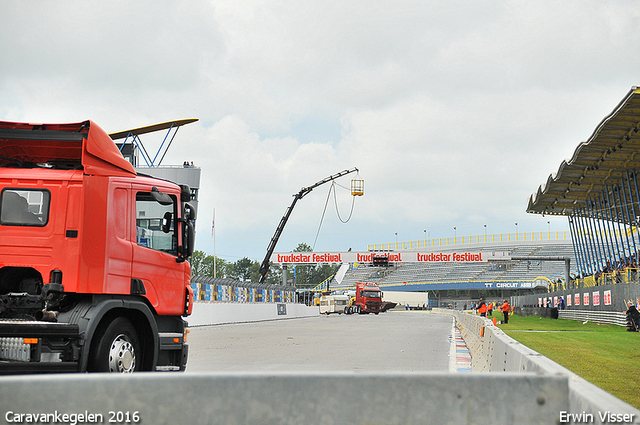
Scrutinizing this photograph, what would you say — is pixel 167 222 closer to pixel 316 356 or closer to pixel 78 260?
pixel 78 260

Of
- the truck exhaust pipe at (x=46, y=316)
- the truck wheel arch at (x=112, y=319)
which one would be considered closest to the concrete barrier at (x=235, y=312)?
the truck wheel arch at (x=112, y=319)

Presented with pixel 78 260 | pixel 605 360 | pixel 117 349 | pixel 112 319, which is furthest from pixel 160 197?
pixel 605 360

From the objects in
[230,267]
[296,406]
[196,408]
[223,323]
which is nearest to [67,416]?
[196,408]

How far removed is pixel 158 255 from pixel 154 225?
44 cm

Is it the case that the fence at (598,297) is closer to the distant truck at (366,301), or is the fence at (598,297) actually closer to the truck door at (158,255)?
the distant truck at (366,301)

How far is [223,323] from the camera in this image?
3412 cm

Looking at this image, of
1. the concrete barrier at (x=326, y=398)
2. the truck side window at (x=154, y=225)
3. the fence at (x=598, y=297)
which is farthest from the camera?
the fence at (x=598, y=297)

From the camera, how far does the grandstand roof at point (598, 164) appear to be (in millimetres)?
29625

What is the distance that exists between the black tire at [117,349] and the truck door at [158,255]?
0.59m

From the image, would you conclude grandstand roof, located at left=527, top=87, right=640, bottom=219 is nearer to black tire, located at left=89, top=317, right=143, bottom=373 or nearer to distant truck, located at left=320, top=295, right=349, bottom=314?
black tire, located at left=89, top=317, right=143, bottom=373

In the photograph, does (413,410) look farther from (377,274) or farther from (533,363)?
(377,274)

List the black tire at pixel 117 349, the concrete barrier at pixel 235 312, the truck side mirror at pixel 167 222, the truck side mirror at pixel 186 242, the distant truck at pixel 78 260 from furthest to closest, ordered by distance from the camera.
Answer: the concrete barrier at pixel 235 312 → the truck side mirror at pixel 186 242 → the truck side mirror at pixel 167 222 → the black tire at pixel 117 349 → the distant truck at pixel 78 260

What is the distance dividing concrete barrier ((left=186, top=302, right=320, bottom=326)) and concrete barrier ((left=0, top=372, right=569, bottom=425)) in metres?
26.4

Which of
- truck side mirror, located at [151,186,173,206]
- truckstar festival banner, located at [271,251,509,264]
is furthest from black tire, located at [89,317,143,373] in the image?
truckstar festival banner, located at [271,251,509,264]
